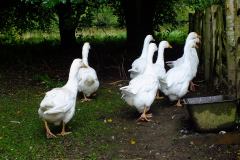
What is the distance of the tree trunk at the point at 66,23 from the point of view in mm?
14906

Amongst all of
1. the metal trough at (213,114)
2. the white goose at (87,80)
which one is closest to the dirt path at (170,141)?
the metal trough at (213,114)

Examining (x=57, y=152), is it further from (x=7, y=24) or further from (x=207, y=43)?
(x=7, y=24)

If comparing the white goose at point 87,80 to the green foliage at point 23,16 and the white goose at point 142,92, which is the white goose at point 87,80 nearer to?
the white goose at point 142,92

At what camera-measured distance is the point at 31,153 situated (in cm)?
765

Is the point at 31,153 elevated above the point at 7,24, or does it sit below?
below

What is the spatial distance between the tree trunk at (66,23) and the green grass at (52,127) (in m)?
4.25

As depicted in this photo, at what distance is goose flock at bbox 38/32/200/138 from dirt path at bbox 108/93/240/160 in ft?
1.23

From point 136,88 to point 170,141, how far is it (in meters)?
1.12

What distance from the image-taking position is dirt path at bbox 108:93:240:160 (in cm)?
751

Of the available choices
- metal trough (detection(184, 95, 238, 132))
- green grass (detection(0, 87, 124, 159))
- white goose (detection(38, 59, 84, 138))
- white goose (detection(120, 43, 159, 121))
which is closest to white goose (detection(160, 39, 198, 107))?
white goose (detection(120, 43, 159, 121))

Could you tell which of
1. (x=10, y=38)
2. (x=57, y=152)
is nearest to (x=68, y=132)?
(x=57, y=152)

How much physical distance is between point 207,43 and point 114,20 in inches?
422

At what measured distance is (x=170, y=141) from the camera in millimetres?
7953

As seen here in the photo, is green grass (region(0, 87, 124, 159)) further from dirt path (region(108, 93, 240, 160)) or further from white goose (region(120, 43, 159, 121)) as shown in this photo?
white goose (region(120, 43, 159, 121))
